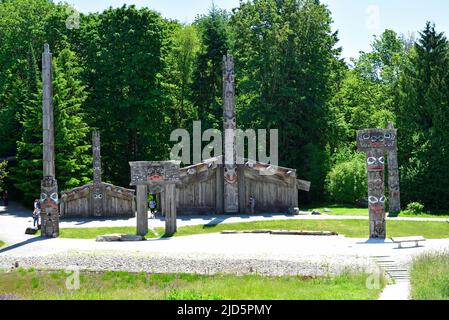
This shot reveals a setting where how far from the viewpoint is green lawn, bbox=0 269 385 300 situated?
57.5ft

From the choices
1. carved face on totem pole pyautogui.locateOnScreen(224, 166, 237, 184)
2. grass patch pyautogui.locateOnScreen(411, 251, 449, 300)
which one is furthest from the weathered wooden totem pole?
grass patch pyautogui.locateOnScreen(411, 251, 449, 300)

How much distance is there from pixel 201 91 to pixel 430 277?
4209 centimetres

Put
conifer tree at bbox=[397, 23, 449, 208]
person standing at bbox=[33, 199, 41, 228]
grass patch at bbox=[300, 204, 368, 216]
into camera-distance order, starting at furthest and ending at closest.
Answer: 1. conifer tree at bbox=[397, 23, 449, 208]
2. grass patch at bbox=[300, 204, 368, 216]
3. person standing at bbox=[33, 199, 41, 228]

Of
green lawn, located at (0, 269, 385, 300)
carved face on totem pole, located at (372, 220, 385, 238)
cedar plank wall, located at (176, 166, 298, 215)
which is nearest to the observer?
green lawn, located at (0, 269, 385, 300)

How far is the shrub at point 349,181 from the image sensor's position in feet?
153

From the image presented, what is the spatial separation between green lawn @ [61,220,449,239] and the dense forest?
1129 centimetres

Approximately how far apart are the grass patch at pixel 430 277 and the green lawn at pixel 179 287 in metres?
1.16

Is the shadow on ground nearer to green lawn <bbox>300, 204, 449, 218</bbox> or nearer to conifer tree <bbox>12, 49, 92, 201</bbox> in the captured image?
conifer tree <bbox>12, 49, 92, 201</bbox>

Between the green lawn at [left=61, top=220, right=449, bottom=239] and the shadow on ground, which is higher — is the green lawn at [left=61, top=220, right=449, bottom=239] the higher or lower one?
the higher one

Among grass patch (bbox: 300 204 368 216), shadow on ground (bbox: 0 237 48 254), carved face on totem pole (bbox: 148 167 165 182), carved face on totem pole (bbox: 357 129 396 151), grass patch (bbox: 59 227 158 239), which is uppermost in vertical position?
carved face on totem pole (bbox: 357 129 396 151)

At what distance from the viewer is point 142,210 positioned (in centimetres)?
3159

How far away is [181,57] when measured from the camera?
62.3 m

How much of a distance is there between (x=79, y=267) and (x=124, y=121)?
32094 millimetres

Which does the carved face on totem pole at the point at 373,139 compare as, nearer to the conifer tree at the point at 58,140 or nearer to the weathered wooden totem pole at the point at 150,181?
the weathered wooden totem pole at the point at 150,181
